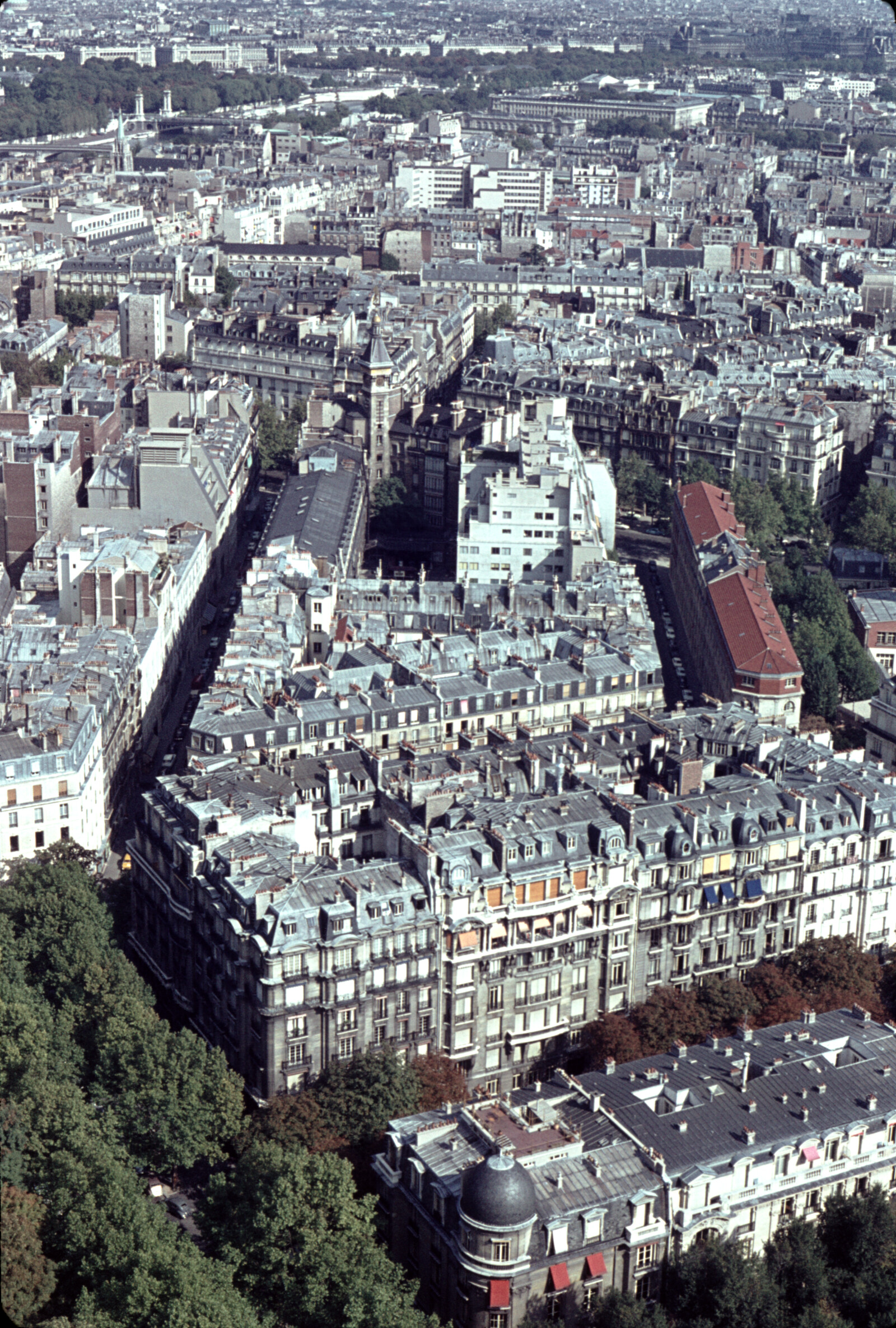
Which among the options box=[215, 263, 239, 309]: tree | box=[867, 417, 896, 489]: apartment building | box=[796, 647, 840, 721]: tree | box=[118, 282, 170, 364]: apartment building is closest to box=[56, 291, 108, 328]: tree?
box=[215, 263, 239, 309]: tree

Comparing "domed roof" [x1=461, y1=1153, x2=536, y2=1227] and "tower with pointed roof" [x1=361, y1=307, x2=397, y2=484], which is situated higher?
"tower with pointed roof" [x1=361, y1=307, x2=397, y2=484]

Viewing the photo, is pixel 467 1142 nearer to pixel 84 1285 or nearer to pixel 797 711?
pixel 84 1285

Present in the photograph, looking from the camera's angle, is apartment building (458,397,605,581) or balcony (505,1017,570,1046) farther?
apartment building (458,397,605,581)

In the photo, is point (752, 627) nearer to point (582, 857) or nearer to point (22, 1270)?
point (582, 857)

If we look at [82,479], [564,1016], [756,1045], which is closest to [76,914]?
[564,1016]

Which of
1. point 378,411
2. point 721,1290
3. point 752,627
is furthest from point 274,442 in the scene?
point 721,1290

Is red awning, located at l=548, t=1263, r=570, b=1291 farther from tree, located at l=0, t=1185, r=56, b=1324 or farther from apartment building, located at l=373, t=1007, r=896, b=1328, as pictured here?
tree, located at l=0, t=1185, r=56, b=1324

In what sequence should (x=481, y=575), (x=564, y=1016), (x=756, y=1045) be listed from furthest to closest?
(x=481, y=575) → (x=564, y=1016) → (x=756, y=1045)
